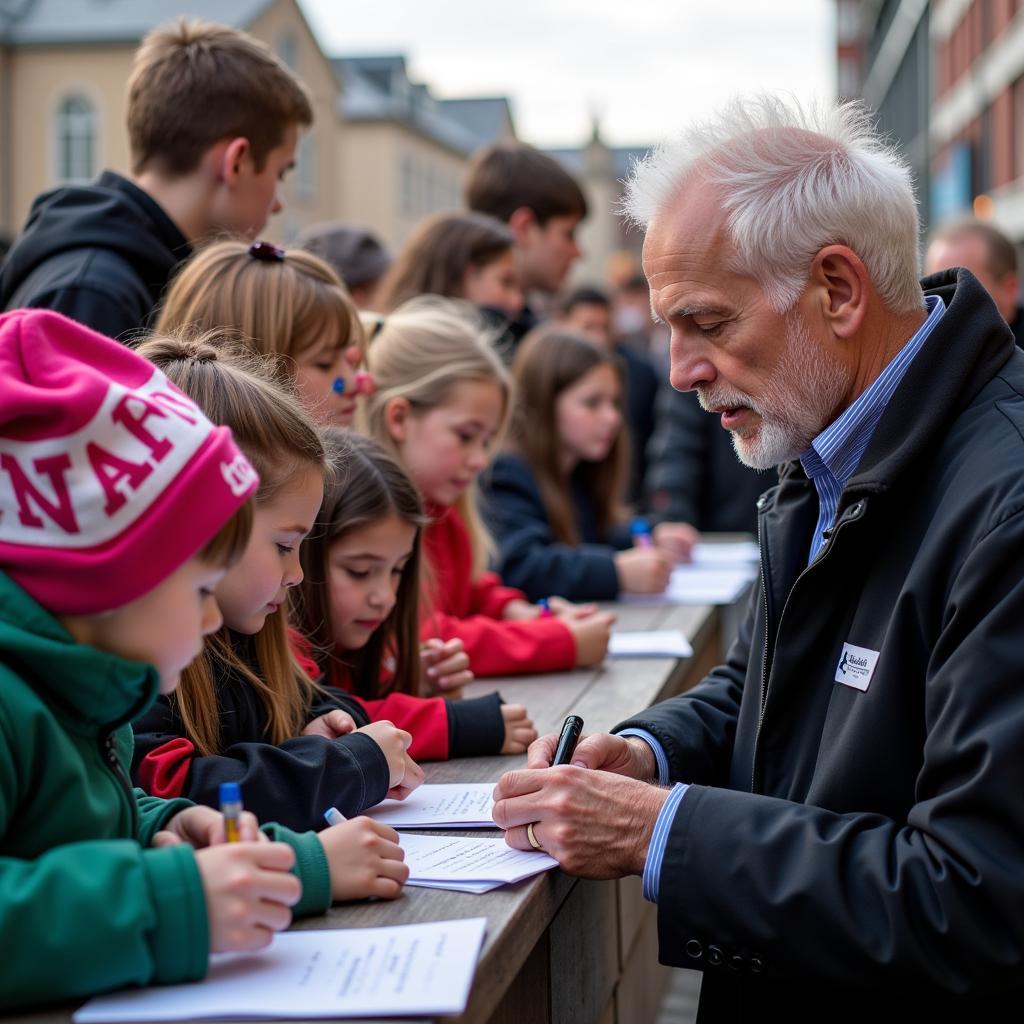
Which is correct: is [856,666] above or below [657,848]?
above

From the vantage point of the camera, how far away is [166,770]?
2.01m

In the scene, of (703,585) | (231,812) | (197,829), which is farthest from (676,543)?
(231,812)

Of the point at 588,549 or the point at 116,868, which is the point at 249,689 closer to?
the point at 116,868

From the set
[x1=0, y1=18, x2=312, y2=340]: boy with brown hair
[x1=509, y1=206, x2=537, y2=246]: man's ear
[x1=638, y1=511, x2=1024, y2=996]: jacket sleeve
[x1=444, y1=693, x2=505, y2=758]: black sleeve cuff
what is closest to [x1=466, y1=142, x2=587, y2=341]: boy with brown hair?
[x1=509, y1=206, x2=537, y2=246]: man's ear

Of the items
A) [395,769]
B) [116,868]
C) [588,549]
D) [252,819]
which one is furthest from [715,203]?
[588,549]

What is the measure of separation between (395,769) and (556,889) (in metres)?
0.36

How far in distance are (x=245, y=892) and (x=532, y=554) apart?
3.12m

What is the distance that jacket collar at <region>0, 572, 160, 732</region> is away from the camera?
1504 mm

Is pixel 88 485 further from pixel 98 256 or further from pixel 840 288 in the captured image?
pixel 98 256

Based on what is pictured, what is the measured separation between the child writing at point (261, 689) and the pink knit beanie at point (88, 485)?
0.47m

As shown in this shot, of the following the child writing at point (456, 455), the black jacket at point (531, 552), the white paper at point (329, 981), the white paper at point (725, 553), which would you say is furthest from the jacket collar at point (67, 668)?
the white paper at point (725, 553)

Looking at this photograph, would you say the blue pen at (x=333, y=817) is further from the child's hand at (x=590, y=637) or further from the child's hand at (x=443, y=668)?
the child's hand at (x=590, y=637)

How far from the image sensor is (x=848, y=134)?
2.35m

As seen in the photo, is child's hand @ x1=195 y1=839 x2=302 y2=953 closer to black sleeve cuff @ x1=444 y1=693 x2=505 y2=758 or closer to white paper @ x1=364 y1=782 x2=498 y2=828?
white paper @ x1=364 y1=782 x2=498 y2=828
